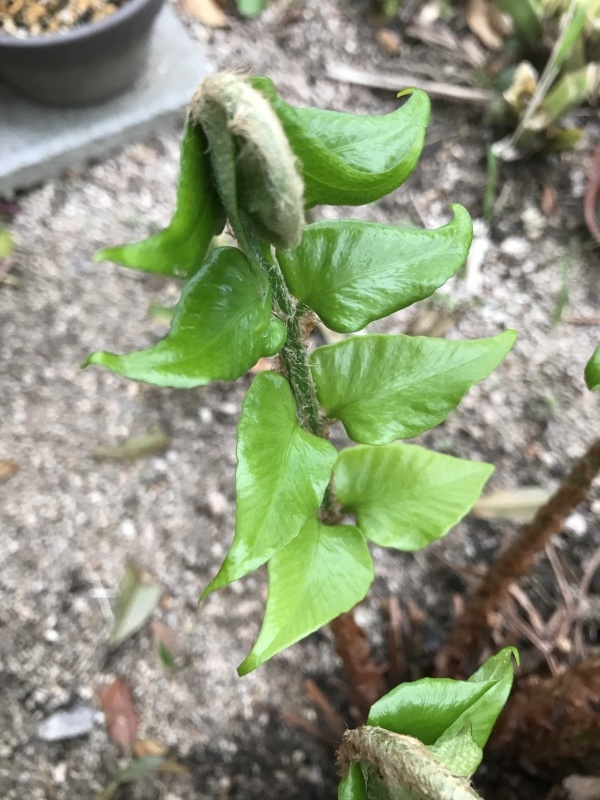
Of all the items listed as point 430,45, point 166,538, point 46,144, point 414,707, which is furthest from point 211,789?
point 430,45

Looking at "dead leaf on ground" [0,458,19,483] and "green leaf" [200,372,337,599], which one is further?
"dead leaf on ground" [0,458,19,483]

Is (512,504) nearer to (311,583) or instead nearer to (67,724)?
(311,583)

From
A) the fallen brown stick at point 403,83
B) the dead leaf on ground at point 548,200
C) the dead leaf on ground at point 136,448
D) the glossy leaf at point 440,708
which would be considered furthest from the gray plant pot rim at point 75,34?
the glossy leaf at point 440,708

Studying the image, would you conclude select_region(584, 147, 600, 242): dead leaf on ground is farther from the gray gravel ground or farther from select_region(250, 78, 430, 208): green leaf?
select_region(250, 78, 430, 208): green leaf

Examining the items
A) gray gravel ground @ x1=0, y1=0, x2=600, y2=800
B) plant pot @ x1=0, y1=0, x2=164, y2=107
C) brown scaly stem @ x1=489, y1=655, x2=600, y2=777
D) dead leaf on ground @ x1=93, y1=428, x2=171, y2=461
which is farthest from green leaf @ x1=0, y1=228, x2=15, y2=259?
brown scaly stem @ x1=489, y1=655, x2=600, y2=777

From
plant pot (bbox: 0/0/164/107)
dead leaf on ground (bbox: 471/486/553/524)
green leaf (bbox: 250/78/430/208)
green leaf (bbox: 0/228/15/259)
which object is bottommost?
green leaf (bbox: 0/228/15/259)

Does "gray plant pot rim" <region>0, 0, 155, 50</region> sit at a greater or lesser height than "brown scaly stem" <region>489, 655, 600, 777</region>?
greater
